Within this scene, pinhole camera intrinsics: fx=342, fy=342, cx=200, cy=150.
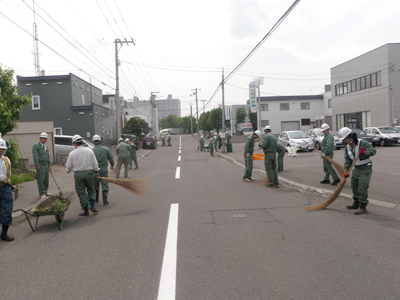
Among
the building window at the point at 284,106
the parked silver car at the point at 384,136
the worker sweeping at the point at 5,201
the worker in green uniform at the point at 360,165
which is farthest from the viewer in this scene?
the building window at the point at 284,106

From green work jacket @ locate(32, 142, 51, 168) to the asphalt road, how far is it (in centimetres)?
Answer: 224

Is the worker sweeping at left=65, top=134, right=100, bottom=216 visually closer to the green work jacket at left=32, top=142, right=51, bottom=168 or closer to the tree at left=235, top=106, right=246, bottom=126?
the green work jacket at left=32, top=142, right=51, bottom=168

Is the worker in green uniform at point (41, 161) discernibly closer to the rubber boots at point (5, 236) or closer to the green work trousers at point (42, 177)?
the green work trousers at point (42, 177)

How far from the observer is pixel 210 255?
479 cm

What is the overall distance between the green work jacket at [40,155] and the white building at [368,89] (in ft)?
106

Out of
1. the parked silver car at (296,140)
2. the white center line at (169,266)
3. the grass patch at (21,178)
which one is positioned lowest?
the white center line at (169,266)

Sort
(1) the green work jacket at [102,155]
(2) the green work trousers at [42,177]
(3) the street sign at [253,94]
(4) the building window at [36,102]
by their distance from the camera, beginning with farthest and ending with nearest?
(3) the street sign at [253,94]
(4) the building window at [36,102]
(2) the green work trousers at [42,177]
(1) the green work jacket at [102,155]

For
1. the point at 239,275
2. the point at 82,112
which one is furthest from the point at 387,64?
the point at 239,275

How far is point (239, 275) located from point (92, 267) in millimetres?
1923

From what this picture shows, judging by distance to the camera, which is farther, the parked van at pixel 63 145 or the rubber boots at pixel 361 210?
the parked van at pixel 63 145

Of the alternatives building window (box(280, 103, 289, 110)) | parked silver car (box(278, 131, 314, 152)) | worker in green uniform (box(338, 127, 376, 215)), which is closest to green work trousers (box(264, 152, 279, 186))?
worker in green uniform (box(338, 127, 376, 215))

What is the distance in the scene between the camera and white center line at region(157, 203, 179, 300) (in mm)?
3670

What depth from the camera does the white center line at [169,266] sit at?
3670 millimetres

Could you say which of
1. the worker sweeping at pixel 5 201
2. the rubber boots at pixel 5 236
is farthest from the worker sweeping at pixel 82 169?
the rubber boots at pixel 5 236
